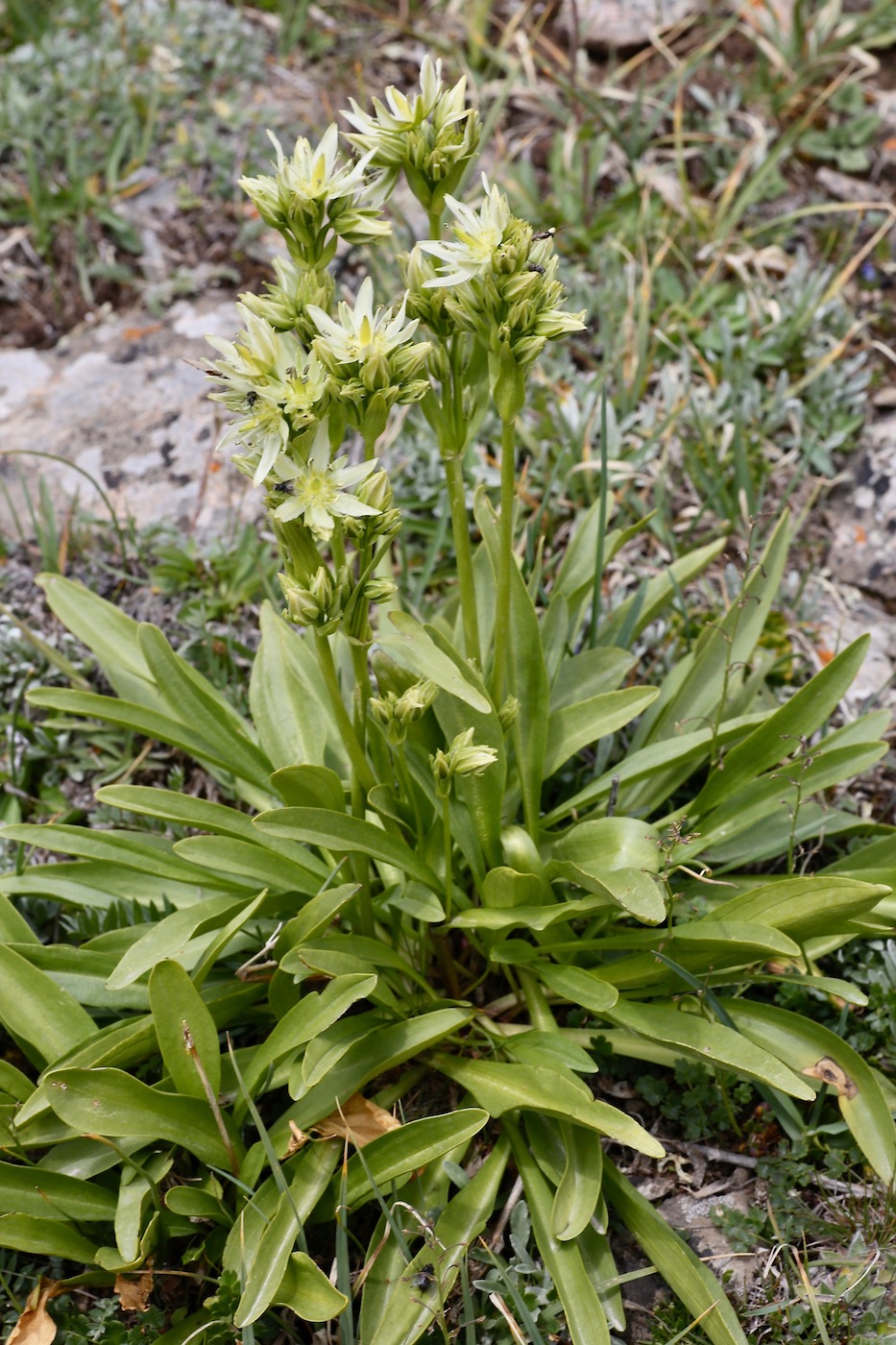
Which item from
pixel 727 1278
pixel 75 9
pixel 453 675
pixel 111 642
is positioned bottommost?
pixel 727 1278

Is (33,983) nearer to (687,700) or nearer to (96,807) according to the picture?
(96,807)

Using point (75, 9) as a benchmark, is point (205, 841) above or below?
below

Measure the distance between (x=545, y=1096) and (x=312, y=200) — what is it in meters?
1.78

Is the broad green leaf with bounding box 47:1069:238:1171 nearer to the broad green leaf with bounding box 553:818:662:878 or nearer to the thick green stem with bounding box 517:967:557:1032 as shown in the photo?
the thick green stem with bounding box 517:967:557:1032

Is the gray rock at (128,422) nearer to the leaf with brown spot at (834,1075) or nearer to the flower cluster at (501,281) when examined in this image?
the flower cluster at (501,281)

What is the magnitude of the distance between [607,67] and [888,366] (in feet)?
7.05

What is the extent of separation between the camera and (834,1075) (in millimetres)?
2479

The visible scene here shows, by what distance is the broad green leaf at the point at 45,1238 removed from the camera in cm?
227

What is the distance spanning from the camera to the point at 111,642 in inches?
126

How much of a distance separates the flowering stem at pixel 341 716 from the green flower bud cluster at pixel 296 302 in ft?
1.81

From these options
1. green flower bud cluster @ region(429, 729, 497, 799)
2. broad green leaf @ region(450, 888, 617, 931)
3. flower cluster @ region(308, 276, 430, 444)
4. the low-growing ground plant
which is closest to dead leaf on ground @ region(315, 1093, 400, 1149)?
the low-growing ground plant

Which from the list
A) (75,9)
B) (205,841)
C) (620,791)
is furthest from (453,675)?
(75,9)

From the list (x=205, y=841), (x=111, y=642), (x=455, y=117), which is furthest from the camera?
(x=111, y=642)

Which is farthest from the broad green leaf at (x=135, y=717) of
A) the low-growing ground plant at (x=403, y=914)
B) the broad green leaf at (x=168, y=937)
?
the broad green leaf at (x=168, y=937)
